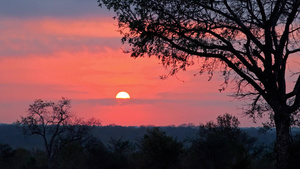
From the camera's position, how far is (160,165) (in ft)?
169

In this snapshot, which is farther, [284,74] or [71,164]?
[71,164]

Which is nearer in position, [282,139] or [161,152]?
[282,139]

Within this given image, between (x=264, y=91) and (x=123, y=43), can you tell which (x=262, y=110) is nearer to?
(x=264, y=91)

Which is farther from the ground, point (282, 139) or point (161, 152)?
point (282, 139)

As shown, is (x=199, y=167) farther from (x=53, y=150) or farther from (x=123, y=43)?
(x=123, y=43)

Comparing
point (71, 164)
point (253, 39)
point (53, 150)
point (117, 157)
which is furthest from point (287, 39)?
point (53, 150)

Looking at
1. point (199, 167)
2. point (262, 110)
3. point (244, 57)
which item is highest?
point (244, 57)

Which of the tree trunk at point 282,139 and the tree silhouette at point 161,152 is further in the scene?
the tree silhouette at point 161,152

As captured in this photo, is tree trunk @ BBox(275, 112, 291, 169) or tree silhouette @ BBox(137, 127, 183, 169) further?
tree silhouette @ BBox(137, 127, 183, 169)

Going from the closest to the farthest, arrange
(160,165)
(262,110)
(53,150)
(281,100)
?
(281,100) < (262,110) < (160,165) < (53,150)

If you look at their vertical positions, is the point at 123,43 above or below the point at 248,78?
above

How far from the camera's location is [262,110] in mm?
24484

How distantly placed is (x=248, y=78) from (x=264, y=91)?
0.92m

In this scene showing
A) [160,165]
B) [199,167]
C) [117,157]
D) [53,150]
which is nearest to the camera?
[160,165]
